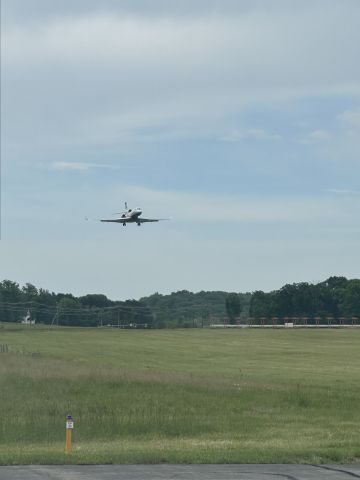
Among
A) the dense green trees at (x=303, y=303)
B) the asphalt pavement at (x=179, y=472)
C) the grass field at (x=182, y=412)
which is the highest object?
the dense green trees at (x=303, y=303)

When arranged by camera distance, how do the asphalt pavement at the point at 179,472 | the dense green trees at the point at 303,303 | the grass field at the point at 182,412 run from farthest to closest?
the dense green trees at the point at 303,303
the grass field at the point at 182,412
the asphalt pavement at the point at 179,472

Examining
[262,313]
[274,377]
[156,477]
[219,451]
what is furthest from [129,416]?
[262,313]

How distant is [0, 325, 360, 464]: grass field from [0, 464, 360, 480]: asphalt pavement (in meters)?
0.81

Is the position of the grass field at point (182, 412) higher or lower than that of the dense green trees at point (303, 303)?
lower

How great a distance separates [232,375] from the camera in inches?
1993

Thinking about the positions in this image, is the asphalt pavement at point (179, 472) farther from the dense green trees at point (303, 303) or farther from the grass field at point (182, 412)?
the dense green trees at point (303, 303)

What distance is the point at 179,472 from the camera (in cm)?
2105

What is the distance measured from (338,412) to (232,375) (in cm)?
Result: 1596

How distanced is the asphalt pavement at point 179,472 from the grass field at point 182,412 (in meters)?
0.81

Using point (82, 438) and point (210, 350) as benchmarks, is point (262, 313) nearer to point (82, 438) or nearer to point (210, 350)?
point (210, 350)

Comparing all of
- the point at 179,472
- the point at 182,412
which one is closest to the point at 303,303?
the point at 182,412

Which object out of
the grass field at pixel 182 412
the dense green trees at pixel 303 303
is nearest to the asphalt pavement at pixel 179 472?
the grass field at pixel 182 412

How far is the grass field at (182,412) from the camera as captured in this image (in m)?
24.0

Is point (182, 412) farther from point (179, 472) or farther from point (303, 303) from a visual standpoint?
point (303, 303)
